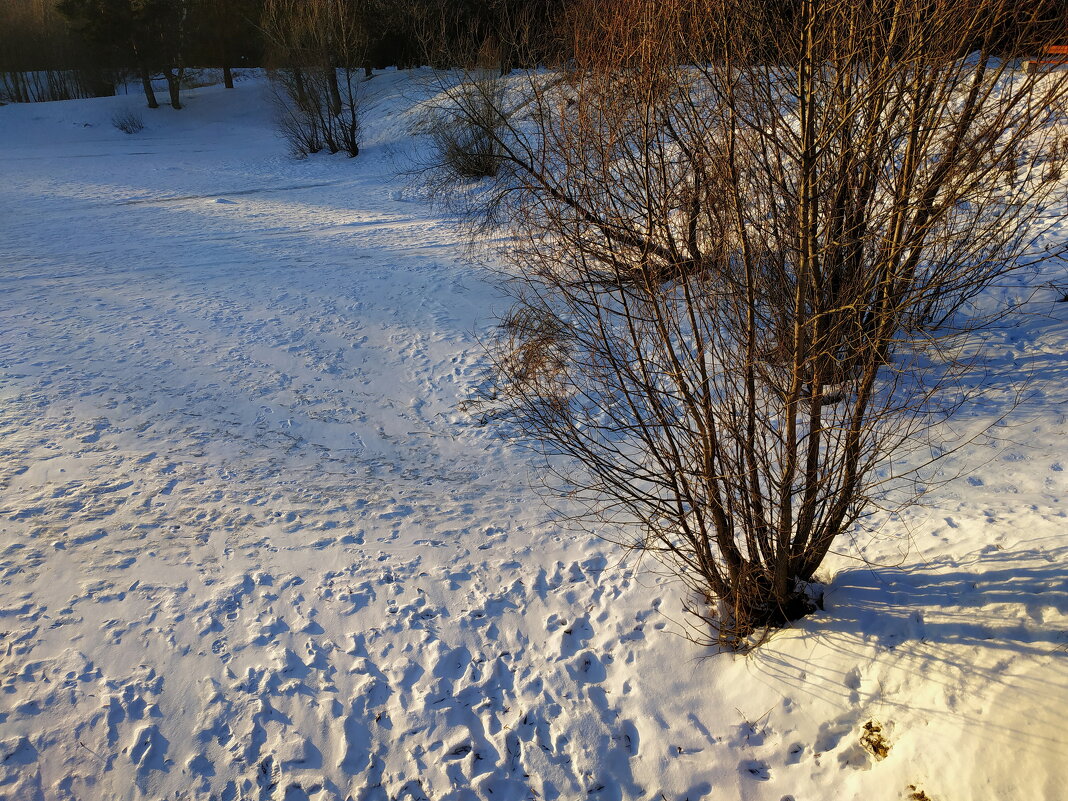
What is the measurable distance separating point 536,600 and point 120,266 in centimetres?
1287

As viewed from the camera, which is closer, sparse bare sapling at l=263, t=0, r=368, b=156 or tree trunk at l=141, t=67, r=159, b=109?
sparse bare sapling at l=263, t=0, r=368, b=156

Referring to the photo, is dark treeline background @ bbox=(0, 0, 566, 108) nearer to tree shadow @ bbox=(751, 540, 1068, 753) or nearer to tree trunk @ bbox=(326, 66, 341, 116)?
tree trunk @ bbox=(326, 66, 341, 116)

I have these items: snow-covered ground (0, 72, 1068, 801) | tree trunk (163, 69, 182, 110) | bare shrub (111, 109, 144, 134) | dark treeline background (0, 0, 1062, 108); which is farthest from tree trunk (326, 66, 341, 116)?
snow-covered ground (0, 72, 1068, 801)

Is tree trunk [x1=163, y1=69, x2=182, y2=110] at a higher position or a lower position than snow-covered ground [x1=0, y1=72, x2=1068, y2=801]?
higher

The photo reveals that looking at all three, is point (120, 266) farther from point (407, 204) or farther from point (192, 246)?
point (407, 204)

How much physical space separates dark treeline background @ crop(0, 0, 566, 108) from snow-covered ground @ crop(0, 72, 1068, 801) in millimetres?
15491

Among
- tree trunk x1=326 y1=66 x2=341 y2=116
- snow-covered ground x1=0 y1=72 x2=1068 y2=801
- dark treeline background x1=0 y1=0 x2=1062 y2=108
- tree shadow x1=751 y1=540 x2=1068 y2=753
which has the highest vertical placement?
dark treeline background x1=0 y1=0 x2=1062 y2=108

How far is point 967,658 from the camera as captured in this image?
13.7ft

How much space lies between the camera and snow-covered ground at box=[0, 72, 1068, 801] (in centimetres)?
425

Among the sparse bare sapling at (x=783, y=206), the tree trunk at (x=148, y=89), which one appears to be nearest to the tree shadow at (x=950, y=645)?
the sparse bare sapling at (x=783, y=206)

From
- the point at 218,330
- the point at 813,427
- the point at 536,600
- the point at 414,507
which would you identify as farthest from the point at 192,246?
the point at 813,427

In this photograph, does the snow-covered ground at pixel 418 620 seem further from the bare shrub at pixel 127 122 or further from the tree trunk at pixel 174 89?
the tree trunk at pixel 174 89

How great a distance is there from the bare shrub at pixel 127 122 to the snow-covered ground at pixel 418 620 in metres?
29.7

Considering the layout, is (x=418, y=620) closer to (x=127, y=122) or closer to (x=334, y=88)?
(x=334, y=88)
